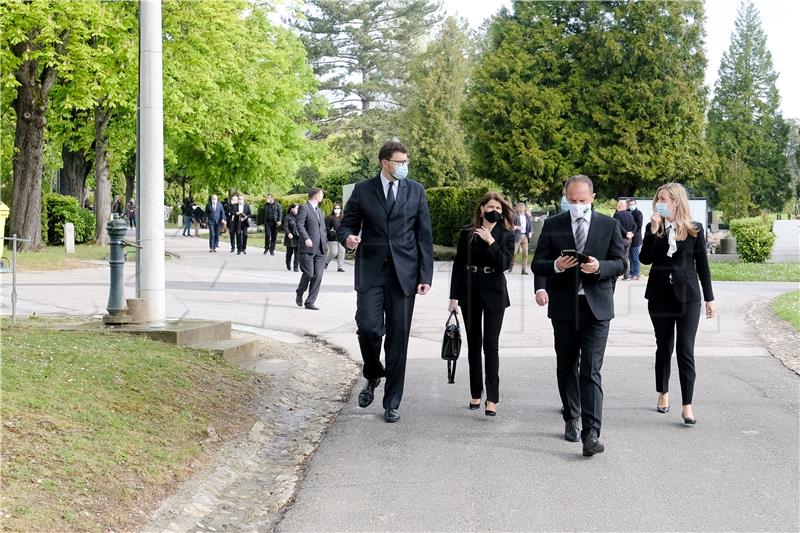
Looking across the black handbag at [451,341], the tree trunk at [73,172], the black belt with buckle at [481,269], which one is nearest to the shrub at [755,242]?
the tree trunk at [73,172]

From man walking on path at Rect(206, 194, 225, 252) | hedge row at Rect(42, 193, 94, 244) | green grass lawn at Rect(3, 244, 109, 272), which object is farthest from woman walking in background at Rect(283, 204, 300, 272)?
hedge row at Rect(42, 193, 94, 244)

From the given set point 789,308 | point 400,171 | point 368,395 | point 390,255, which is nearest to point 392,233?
point 390,255

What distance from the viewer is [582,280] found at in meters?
7.14

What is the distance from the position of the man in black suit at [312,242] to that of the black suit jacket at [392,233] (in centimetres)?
804

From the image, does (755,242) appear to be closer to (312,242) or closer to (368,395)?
(312,242)

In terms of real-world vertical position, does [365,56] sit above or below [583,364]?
above

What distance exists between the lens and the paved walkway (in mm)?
5457

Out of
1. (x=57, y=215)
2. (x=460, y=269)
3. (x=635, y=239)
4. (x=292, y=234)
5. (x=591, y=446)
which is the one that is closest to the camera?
(x=591, y=446)

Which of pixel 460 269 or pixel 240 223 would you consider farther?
pixel 240 223

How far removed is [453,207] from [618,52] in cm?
1180

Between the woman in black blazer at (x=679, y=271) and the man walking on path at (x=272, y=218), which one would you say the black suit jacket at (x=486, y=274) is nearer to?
the woman in black blazer at (x=679, y=271)

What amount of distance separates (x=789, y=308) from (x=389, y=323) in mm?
10186

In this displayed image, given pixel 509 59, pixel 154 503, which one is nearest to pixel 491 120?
pixel 509 59

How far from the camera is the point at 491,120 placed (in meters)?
45.1
